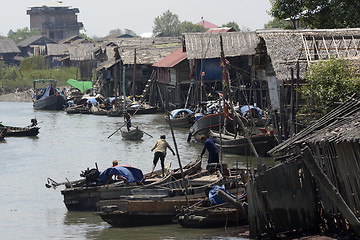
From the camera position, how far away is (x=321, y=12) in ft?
98.4

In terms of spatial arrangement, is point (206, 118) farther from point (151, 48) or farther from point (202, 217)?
point (151, 48)

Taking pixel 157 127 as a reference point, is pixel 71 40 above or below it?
above

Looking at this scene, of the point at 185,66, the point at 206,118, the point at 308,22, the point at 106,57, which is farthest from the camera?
the point at 106,57

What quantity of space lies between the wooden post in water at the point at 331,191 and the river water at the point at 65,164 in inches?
98.2

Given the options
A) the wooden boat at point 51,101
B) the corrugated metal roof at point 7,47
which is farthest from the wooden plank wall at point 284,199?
the corrugated metal roof at point 7,47

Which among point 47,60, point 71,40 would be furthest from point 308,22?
point 71,40

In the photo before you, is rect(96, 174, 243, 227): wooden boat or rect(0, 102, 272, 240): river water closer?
rect(96, 174, 243, 227): wooden boat

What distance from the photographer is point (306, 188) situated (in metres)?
12.6

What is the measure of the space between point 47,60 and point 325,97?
6848cm

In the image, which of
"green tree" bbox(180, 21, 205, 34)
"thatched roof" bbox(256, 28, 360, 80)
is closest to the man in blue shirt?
"thatched roof" bbox(256, 28, 360, 80)

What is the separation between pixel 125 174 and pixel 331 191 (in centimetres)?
663

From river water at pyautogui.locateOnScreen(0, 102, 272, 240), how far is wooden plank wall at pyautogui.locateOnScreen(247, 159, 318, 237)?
1083 mm

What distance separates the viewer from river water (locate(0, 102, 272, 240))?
15670 mm

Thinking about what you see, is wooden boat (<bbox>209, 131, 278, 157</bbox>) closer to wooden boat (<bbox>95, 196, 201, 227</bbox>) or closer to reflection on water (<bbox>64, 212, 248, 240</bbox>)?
reflection on water (<bbox>64, 212, 248, 240</bbox>)
